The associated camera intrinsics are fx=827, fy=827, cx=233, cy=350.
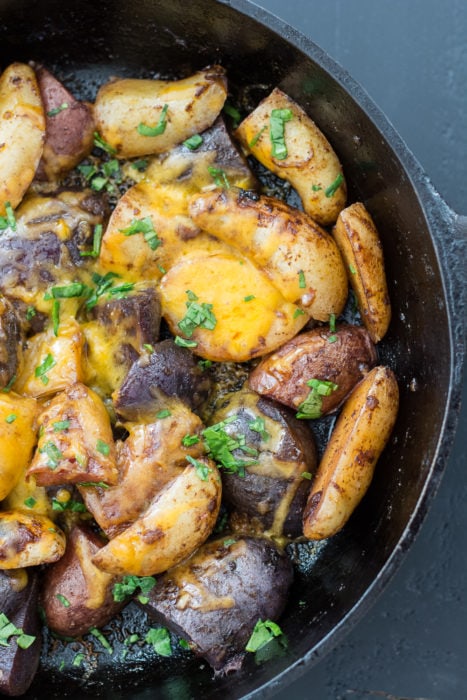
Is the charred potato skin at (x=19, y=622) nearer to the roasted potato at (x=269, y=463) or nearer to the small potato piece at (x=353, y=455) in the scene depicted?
the roasted potato at (x=269, y=463)

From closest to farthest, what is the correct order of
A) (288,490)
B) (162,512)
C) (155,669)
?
(162,512) < (288,490) < (155,669)

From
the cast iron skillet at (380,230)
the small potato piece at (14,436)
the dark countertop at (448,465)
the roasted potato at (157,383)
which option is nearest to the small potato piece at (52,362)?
the small potato piece at (14,436)

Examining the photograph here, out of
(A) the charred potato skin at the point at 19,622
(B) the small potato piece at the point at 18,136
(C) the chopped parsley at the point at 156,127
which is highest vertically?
(C) the chopped parsley at the point at 156,127

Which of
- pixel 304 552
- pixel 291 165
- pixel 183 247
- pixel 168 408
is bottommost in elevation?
pixel 304 552

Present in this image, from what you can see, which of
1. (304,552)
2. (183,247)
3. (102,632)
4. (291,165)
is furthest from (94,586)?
(291,165)

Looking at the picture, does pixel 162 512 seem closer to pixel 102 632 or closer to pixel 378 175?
pixel 102 632

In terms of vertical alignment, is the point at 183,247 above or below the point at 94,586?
above

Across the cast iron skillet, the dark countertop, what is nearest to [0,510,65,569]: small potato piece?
the cast iron skillet

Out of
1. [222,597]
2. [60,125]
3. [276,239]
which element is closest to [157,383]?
[276,239]
